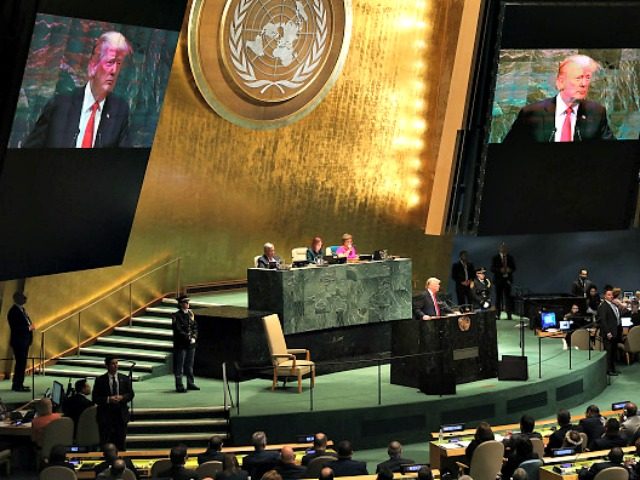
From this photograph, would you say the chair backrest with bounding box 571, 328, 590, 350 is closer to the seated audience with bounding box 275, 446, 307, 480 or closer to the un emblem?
the un emblem

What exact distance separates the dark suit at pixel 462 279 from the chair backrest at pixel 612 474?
1154cm

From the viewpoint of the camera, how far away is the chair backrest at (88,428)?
52.3 feet

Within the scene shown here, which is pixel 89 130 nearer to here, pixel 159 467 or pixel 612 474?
pixel 159 467

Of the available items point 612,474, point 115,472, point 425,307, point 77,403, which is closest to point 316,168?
point 425,307

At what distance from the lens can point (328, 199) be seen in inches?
923

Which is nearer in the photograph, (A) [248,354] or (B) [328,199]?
(A) [248,354]

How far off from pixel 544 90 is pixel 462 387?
567 centimetres

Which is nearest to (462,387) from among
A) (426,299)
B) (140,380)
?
(426,299)

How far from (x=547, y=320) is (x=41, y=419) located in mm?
8955

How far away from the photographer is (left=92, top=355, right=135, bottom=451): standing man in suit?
15844 mm

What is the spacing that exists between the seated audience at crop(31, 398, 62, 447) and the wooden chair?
3261 mm

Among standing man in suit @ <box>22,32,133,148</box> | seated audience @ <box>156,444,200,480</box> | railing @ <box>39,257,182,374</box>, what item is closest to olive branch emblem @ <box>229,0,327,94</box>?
railing @ <box>39,257,182,374</box>

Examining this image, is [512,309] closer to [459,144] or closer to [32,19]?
[459,144]

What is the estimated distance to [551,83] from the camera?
858 inches
